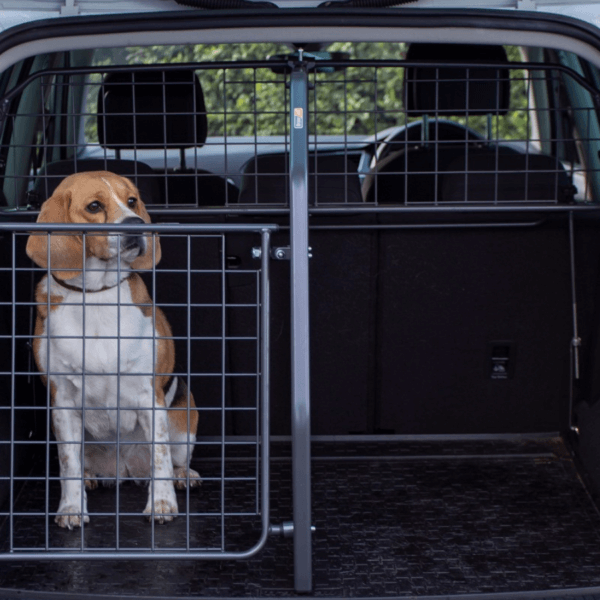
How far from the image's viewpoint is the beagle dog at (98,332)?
93.4 inches

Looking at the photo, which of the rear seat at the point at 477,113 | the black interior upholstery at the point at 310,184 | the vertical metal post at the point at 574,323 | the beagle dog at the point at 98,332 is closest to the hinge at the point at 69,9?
the beagle dog at the point at 98,332

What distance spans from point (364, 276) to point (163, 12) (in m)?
1.16

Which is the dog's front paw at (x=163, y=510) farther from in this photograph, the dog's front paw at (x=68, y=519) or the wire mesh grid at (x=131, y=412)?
the dog's front paw at (x=68, y=519)

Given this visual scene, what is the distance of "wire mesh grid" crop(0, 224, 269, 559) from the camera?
7.05 feet

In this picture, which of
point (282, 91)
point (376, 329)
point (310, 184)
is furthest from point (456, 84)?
point (282, 91)

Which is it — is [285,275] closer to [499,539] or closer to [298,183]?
[298,183]

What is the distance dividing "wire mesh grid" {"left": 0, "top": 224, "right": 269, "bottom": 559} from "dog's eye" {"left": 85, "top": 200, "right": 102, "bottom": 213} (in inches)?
3.3

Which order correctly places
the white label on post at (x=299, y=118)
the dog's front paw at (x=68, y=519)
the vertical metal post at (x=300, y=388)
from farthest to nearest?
the dog's front paw at (x=68, y=519)
the white label on post at (x=299, y=118)
the vertical metal post at (x=300, y=388)

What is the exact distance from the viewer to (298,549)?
2049mm

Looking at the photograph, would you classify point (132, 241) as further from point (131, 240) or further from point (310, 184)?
point (310, 184)

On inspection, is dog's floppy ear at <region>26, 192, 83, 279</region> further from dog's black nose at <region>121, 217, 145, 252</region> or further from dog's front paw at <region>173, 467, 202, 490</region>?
dog's front paw at <region>173, 467, 202, 490</region>

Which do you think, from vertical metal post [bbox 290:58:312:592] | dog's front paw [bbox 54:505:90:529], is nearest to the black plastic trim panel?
vertical metal post [bbox 290:58:312:592]

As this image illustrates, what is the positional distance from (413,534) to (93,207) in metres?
1.30

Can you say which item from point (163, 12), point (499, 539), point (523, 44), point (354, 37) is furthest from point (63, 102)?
point (499, 539)
